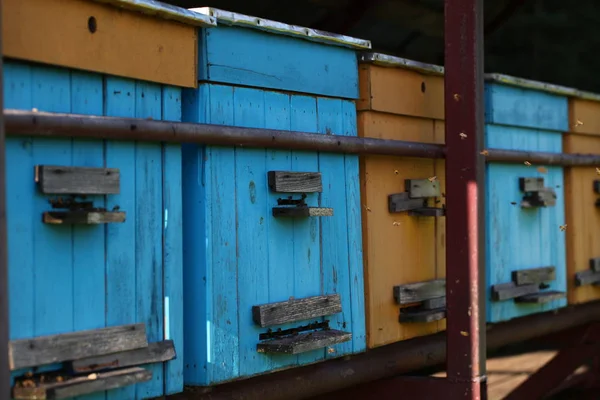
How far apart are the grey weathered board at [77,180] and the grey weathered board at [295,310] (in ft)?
2.41

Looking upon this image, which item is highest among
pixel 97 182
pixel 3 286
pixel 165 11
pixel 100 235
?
pixel 165 11

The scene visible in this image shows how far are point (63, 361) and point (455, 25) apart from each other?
206 centimetres

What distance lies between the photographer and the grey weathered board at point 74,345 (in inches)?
87.0

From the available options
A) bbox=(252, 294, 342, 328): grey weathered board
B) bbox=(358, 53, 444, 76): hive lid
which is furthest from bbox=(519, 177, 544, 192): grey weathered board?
bbox=(252, 294, 342, 328): grey weathered board

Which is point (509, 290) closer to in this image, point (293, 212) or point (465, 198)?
point (465, 198)

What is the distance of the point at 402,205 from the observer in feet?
12.1

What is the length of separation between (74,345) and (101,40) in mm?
818

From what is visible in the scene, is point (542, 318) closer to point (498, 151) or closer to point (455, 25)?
point (498, 151)

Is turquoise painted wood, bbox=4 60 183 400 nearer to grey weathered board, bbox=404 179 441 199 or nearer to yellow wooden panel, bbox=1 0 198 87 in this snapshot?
yellow wooden panel, bbox=1 0 198 87

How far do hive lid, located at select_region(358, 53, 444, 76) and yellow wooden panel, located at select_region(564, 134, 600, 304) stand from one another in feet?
4.23

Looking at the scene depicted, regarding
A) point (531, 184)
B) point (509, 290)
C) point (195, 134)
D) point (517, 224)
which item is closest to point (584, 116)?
point (531, 184)

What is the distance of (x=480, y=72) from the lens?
356 centimetres

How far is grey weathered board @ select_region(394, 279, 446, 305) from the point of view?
3.64m

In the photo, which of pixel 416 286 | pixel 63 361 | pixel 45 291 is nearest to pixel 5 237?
pixel 45 291
